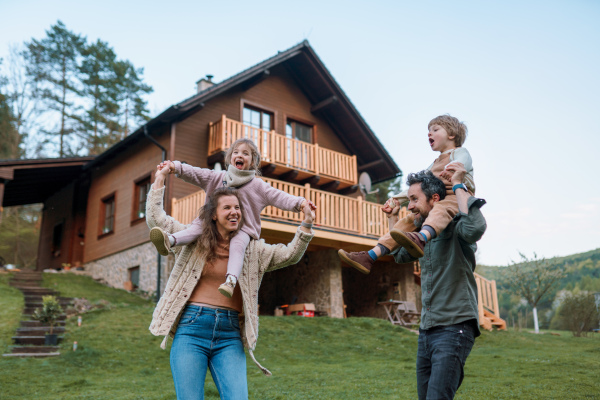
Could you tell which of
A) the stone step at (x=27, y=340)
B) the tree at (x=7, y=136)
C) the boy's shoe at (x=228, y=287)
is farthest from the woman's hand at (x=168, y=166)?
the tree at (x=7, y=136)

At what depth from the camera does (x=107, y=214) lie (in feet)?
61.2

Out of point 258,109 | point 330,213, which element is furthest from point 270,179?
point 258,109

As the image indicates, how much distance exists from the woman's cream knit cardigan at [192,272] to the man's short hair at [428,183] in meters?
0.69

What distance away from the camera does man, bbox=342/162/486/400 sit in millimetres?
2525

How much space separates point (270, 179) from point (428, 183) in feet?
33.4

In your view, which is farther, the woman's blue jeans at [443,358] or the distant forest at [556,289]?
the distant forest at [556,289]

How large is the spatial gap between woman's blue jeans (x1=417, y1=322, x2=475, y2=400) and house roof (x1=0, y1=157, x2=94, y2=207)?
1451 centimetres

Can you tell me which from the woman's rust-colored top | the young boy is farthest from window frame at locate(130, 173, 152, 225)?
the young boy

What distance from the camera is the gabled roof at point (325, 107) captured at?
660 inches

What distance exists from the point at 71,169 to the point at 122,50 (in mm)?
14723

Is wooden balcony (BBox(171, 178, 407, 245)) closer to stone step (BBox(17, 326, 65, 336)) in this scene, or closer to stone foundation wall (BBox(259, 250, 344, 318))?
stone foundation wall (BBox(259, 250, 344, 318))

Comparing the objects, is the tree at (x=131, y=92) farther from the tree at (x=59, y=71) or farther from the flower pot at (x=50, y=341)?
the flower pot at (x=50, y=341)

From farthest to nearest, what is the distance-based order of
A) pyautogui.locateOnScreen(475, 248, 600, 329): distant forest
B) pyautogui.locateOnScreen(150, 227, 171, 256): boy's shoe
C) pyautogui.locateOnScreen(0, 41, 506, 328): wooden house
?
pyautogui.locateOnScreen(475, 248, 600, 329): distant forest → pyautogui.locateOnScreen(0, 41, 506, 328): wooden house → pyautogui.locateOnScreen(150, 227, 171, 256): boy's shoe

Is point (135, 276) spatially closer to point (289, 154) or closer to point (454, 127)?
point (289, 154)
